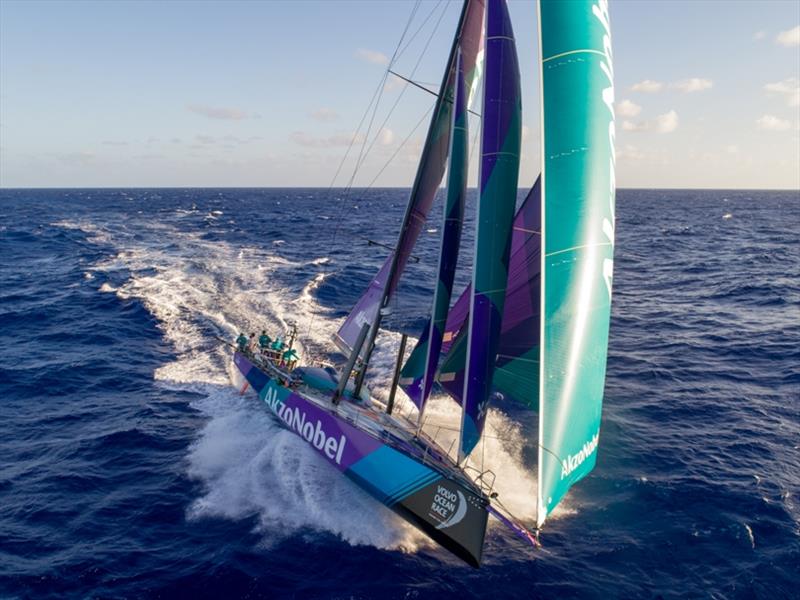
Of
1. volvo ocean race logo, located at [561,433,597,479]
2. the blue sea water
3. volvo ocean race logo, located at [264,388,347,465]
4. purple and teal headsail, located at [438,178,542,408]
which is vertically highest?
purple and teal headsail, located at [438,178,542,408]

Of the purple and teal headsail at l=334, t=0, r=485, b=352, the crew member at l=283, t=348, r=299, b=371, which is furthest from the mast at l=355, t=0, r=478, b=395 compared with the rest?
the crew member at l=283, t=348, r=299, b=371

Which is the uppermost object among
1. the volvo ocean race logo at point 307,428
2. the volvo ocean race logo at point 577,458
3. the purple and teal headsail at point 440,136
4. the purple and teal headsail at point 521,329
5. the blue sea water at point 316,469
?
the purple and teal headsail at point 440,136

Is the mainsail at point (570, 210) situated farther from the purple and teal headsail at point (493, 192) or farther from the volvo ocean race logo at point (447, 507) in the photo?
the volvo ocean race logo at point (447, 507)

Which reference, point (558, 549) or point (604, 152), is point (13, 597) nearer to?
point (558, 549)

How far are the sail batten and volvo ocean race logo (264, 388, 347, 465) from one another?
3.90 metres

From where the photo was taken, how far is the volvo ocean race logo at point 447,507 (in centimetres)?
1125

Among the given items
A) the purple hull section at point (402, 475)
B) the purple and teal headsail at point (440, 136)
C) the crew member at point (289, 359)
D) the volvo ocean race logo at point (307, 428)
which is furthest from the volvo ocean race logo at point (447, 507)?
the crew member at point (289, 359)

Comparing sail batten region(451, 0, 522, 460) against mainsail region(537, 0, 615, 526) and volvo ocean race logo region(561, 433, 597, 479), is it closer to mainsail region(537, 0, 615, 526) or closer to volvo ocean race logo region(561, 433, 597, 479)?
mainsail region(537, 0, 615, 526)

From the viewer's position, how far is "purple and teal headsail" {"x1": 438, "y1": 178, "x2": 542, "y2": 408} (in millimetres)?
13281

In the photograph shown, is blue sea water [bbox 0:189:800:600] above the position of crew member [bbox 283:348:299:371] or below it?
below

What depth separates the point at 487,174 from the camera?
1142 cm

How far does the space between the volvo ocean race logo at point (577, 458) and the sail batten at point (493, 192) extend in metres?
2.46

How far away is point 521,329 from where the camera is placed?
1357 centimetres

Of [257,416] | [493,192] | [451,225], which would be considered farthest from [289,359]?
[493,192]
